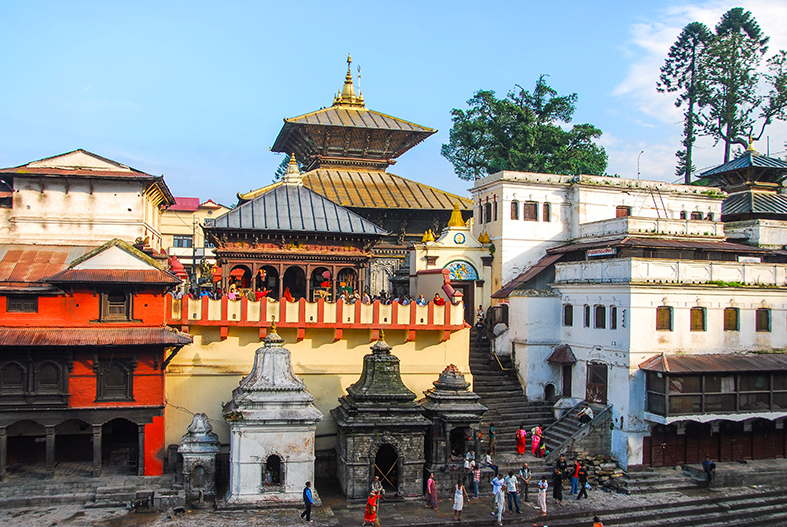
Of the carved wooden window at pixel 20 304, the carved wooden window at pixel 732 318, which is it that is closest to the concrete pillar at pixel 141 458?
the carved wooden window at pixel 20 304

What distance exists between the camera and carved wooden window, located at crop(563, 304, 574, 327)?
30234mm

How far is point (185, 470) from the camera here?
23141 mm

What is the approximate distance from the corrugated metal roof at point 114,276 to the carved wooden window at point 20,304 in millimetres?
978

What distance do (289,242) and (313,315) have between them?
431 centimetres

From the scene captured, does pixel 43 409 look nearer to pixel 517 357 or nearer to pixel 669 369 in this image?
pixel 517 357

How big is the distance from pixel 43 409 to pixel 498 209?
21.9 m

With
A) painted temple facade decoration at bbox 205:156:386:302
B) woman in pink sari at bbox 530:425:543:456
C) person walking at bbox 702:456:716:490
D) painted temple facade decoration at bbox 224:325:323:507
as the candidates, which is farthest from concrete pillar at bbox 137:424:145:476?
person walking at bbox 702:456:716:490

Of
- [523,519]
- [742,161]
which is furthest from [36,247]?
[742,161]

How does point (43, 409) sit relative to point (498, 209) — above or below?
below

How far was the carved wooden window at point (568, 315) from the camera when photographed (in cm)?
3023

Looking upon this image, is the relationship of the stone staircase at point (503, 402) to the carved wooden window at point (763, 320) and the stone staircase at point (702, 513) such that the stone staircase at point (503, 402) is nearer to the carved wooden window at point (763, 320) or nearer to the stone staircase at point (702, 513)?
the stone staircase at point (702, 513)

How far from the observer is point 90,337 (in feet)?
77.0

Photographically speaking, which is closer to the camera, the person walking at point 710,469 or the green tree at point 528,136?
the person walking at point 710,469

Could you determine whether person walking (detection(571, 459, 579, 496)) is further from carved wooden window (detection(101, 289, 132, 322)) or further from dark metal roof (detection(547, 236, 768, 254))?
carved wooden window (detection(101, 289, 132, 322))
